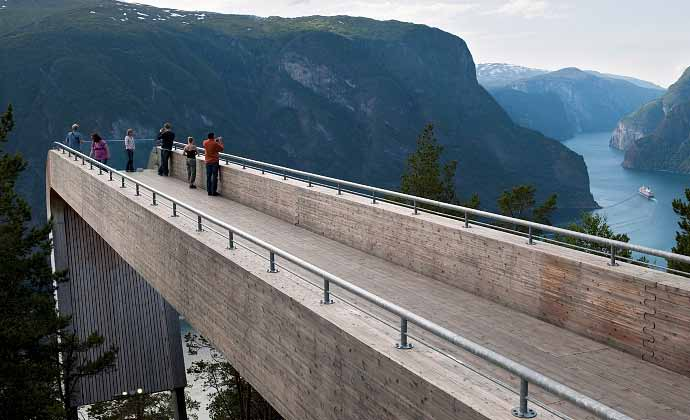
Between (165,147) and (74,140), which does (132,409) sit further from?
(165,147)

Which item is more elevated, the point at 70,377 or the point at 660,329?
the point at 660,329

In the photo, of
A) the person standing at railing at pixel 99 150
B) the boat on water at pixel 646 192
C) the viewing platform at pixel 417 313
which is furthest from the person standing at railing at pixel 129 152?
the boat on water at pixel 646 192

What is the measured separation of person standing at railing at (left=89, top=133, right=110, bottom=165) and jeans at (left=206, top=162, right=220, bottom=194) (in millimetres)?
4952

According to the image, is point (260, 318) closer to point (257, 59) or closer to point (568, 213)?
point (568, 213)

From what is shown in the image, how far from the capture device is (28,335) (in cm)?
1902

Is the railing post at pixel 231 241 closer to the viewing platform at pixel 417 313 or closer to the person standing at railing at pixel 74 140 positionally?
the viewing platform at pixel 417 313

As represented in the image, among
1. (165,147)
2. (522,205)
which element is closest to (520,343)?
(165,147)

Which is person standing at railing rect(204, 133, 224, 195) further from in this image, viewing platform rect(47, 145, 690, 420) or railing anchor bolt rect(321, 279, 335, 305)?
railing anchor bolt rect(321, 279, 335, 305)

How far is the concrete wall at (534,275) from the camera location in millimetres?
8023

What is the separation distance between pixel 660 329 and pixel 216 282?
19.4 ft

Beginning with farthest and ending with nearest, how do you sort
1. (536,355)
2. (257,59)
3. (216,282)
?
(257,59) < (216,282) < (536,355)

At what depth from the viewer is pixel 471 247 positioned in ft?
35.3

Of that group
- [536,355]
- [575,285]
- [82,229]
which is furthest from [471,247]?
[82,229]

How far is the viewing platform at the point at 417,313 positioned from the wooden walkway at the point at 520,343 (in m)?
0.03
